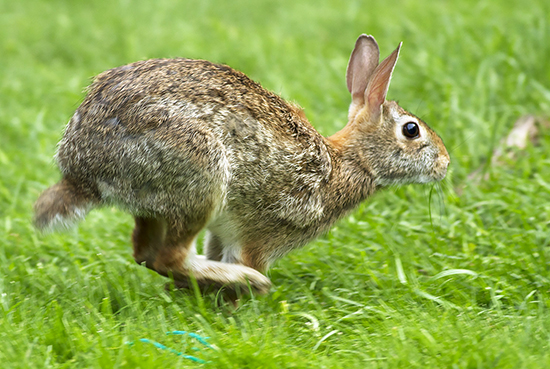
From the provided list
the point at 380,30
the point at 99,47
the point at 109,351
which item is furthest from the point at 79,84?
the point at 109,351

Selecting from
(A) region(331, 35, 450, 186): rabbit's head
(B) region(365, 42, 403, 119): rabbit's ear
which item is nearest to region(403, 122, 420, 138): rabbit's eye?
(A) region(331, 35, 450, 186): rabbit's head

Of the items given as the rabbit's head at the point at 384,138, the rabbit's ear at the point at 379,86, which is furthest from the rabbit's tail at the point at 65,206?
the rabbit's ear at the point at 379,86

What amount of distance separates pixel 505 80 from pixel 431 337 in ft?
12.1

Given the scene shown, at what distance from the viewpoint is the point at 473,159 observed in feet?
18.7

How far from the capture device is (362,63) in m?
4.76

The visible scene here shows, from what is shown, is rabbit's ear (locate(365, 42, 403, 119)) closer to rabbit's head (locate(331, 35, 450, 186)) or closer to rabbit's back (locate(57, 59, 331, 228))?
rabbit's head (locate(331, 35, 450, 186))

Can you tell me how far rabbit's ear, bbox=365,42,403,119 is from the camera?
448 centimetres

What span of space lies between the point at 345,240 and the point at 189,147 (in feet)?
5.11

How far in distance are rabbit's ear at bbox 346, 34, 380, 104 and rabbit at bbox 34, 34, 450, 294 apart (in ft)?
0.05

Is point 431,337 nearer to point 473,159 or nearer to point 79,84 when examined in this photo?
point 473,159

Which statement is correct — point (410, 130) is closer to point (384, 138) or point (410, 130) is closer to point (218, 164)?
point (384, 138)

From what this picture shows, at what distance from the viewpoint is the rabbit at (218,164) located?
12.8ft

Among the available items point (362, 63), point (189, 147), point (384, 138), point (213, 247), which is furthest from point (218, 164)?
point (362, 63)

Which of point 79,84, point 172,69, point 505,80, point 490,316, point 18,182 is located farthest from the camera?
point 79,84
